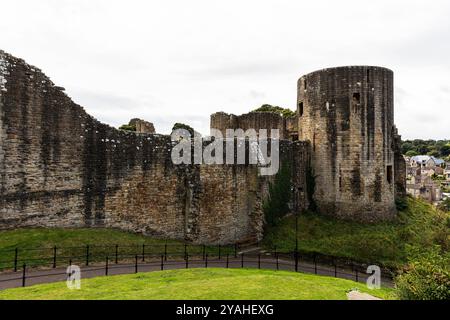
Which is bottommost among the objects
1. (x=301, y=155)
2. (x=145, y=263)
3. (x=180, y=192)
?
(x=145, y=263)

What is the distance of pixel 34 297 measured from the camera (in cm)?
834

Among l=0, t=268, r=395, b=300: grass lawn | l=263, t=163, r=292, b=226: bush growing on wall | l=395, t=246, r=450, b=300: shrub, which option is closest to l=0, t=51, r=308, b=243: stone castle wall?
l=263, t=163, r=292, b=226: bush growing on wall

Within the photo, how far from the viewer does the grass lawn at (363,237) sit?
17953 mm

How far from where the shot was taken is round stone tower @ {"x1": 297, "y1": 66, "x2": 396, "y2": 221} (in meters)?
21.4

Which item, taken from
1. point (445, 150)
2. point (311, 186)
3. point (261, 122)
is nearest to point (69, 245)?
point (311, 186)

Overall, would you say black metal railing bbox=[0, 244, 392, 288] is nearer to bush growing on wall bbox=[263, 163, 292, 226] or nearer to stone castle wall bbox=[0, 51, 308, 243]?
stone castle wall bbox=[0, 51, 308, 243]

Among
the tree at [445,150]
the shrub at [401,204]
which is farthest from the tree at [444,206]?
the tree at [445,150]

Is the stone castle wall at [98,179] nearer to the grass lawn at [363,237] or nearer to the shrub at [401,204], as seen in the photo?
the grass lawn at [363,237]

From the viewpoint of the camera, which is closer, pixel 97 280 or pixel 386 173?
pixel 97 280

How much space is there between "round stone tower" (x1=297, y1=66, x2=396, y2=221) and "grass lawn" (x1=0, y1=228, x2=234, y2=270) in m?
10.8

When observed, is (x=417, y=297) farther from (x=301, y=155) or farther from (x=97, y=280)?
(x=301, y=155)
